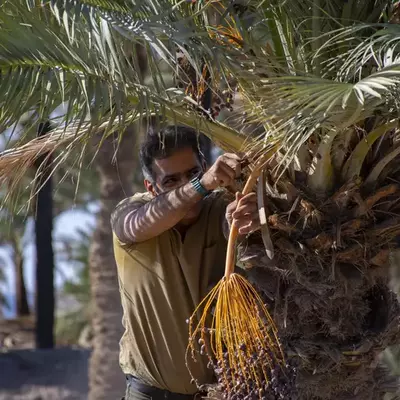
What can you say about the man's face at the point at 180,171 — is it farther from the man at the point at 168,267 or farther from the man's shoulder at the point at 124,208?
the man's shoulder at the point at 124,208

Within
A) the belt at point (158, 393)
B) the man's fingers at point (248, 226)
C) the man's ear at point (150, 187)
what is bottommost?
the belt at point (158, 393)

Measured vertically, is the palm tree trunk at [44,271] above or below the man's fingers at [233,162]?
above

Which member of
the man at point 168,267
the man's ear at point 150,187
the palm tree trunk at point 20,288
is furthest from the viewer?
the palm tree trunk at point 20,288

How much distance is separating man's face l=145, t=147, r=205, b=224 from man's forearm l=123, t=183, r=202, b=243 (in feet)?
0.68

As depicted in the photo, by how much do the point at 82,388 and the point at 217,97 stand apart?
8268 millimetres

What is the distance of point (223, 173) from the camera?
4137mm

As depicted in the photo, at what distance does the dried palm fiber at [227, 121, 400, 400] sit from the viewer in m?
4.26

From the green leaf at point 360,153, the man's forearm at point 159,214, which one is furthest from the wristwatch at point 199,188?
the green leaf at point 360,153

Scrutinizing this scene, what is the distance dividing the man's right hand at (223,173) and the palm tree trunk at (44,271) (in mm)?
8984

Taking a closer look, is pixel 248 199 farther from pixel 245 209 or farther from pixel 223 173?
pixel 223 173

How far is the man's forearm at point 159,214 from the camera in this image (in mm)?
4270

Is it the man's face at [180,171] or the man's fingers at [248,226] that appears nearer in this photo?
the man's fingers at [248,226]

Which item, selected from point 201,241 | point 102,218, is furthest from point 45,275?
point 201,241

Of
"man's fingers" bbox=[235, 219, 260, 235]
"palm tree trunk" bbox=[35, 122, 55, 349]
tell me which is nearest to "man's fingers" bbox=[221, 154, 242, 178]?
"man's fingers" bbox=[235, 219, 260, 235]
